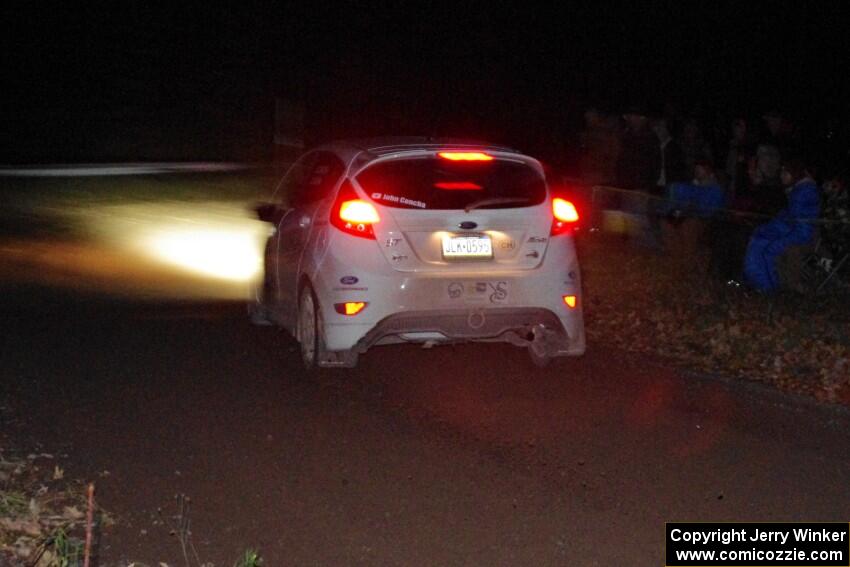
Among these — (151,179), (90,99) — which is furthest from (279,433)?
(90,99)

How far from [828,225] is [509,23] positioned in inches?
422

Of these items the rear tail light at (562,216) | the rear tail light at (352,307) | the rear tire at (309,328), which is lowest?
the rear tire at (309,328)

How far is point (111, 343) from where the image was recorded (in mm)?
11164

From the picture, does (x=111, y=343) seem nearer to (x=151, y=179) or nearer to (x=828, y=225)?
(x=828, y=225)

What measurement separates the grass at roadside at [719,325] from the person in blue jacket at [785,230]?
0.27m

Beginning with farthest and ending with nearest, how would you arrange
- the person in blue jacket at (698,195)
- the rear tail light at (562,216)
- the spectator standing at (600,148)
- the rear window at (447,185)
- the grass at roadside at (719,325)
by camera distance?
the spectator standing at (600,148)
the person in blue jacket at (698,195)
the grass at roadside at (719,325)
the rear tail light at (562,216)
the rear window at (447,185)

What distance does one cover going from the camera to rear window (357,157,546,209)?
31.1 ft

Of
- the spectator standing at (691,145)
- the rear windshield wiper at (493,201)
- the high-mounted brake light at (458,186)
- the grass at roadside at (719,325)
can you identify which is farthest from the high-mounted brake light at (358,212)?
the spectator standing at (691,145)

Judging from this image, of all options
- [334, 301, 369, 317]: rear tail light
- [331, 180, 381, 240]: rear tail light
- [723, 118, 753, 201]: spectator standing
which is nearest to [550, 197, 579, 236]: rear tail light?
[331, 180, 381, 240]: rear tail light

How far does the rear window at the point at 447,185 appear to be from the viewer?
948cm

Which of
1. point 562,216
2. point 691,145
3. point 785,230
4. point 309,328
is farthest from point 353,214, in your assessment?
point 691,145

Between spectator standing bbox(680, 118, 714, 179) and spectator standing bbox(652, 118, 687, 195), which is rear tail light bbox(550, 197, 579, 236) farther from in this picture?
spectator standing bbox(680, 118, 714, 179)

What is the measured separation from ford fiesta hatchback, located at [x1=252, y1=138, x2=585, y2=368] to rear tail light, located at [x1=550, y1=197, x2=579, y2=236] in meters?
0.01

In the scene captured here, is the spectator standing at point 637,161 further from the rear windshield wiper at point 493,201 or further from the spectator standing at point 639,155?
the rear windshield wiper at point 493,201
